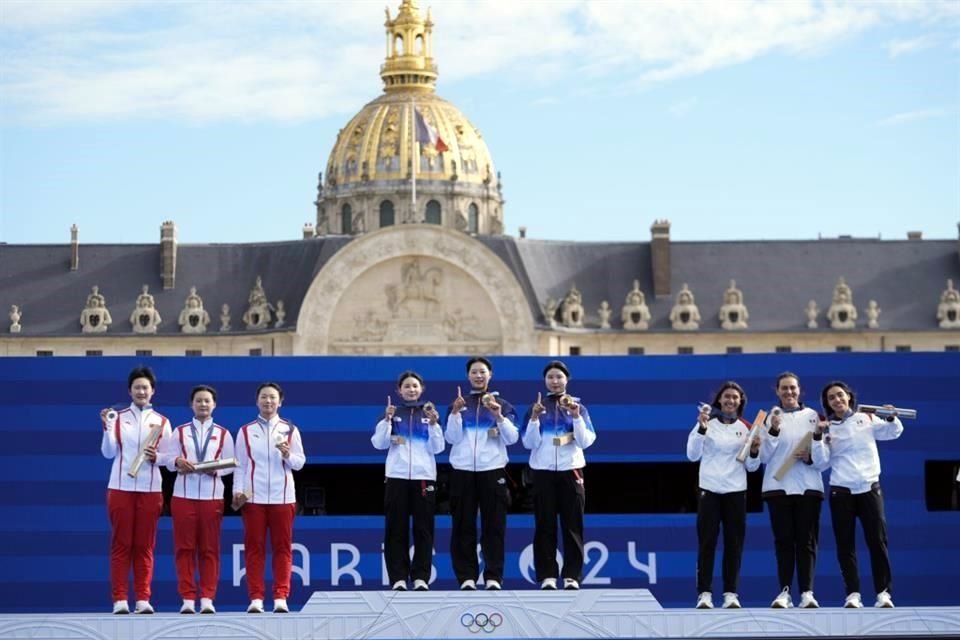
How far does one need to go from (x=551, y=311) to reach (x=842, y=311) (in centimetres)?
1280

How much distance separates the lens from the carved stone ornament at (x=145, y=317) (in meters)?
119

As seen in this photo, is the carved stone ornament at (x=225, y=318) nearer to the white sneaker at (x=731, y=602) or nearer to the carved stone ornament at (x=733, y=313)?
the carved stone ornament at (x=733, y=313)

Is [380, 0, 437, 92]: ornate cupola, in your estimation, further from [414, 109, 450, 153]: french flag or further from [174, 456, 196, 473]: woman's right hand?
[174, 456, 196, 473]: woman's right hand

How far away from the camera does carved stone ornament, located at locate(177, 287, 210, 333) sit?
119 metres

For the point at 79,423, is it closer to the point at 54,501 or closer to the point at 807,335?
the point at 54,501

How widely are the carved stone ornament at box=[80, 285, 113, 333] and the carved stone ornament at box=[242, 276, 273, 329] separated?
6.17 meters

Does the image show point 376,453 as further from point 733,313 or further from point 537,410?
point 733,313

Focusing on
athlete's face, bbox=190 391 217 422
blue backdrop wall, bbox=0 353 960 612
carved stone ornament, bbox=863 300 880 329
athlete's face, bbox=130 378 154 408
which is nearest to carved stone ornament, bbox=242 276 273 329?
carved stone ornament, bbox=863 300 880 329

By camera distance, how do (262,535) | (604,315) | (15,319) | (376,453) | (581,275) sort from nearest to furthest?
1. (262,535)
2. (376,453)
3. (15,319)
4. (604,315)
5. (581,275)

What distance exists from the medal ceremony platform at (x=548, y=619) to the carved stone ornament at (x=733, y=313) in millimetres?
91033

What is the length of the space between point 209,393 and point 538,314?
90.1 meters

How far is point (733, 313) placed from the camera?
118 m

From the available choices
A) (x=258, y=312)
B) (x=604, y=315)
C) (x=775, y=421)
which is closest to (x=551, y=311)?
(x=604, y=315)

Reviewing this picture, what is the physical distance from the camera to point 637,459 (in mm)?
33500
